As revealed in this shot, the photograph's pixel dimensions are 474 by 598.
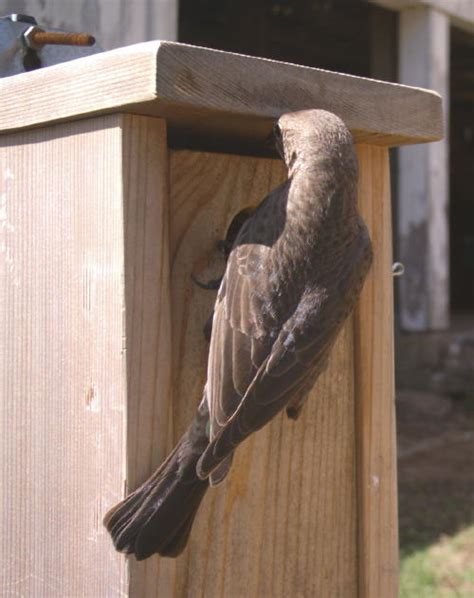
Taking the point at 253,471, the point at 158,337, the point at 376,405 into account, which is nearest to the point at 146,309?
the point at 158,337

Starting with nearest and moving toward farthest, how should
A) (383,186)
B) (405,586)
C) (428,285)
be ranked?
(383,186) < (405,586) < (428,285)

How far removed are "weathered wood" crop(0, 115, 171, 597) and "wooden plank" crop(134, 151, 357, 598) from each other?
0.08 metres

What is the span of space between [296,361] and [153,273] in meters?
0.28

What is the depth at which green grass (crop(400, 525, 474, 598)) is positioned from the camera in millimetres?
4340

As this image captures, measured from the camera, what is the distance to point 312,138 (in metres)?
1.71

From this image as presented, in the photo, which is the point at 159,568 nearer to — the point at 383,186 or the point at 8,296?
the point at 8,296

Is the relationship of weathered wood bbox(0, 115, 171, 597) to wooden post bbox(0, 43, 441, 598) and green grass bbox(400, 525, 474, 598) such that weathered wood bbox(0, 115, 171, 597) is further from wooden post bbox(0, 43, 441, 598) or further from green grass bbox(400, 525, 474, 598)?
green grass bbox(400, 525, 474, 598)

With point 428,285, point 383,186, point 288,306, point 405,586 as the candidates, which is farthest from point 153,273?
point 428,285

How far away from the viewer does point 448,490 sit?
5.93 metres

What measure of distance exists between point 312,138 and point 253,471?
64 centimetres

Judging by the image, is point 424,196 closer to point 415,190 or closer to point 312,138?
point 415,190

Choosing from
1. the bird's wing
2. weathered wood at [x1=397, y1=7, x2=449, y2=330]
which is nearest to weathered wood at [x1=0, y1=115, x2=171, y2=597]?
the bird's wing

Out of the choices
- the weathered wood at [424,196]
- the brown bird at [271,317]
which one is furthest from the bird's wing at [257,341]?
the weathered wood at [424,196]

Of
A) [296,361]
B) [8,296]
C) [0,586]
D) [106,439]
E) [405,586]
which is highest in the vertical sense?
[8,296]
